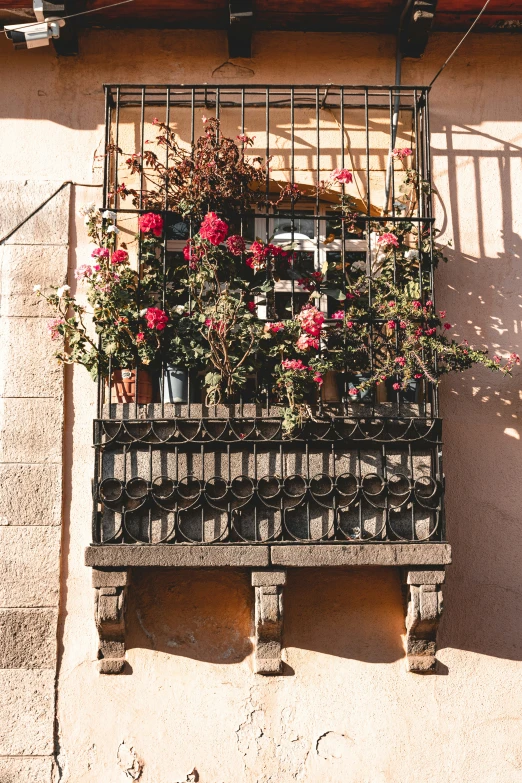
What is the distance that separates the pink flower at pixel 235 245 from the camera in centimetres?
454

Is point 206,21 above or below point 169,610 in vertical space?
above

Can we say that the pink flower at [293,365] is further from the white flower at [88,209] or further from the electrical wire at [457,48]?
the electrical wire at [457,48]

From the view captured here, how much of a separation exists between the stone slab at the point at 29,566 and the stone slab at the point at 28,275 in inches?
47.1

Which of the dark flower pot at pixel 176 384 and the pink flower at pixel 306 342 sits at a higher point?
the pink flower at pixel 306 342

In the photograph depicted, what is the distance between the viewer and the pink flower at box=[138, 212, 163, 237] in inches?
181

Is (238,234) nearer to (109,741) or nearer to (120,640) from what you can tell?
(120,640)

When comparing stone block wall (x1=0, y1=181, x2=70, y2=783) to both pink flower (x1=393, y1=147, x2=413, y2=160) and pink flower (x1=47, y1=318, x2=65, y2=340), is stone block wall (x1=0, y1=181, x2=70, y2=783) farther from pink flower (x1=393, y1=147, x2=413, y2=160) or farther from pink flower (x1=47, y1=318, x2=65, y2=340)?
pink flower (x1=393, y1=147, x2=413, y2=160)

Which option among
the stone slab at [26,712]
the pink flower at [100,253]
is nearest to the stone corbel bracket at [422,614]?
the stone slab at [26,712]

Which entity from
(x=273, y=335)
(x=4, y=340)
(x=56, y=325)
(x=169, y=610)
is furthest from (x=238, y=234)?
(x=169, y=610)

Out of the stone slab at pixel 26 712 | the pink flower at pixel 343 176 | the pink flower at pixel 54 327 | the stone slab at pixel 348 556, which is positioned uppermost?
the pink flower at pixel 343 176

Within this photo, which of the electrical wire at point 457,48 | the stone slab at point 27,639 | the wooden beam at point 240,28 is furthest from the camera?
the wooden beam at point 240,28

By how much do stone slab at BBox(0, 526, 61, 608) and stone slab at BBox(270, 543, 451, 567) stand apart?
1.20 metres

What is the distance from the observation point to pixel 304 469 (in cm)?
443

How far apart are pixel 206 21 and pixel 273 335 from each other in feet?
6.83
